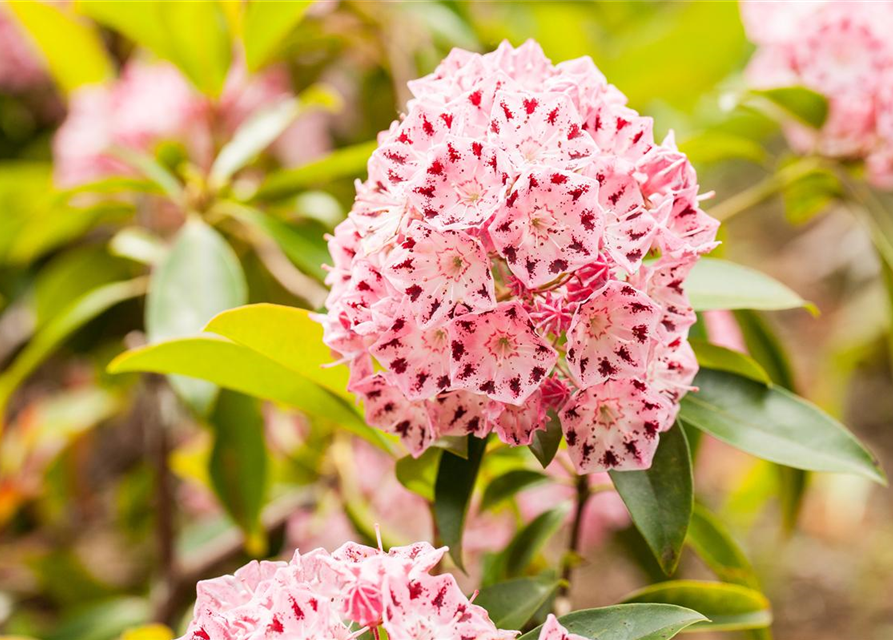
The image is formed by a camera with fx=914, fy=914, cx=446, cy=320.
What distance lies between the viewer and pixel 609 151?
685 mm

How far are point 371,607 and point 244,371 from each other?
314 millimetres

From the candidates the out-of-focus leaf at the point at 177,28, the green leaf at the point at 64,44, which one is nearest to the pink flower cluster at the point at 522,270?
the out-of-focus leaf at the point at 177,28

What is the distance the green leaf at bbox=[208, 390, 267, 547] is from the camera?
1.21 metres

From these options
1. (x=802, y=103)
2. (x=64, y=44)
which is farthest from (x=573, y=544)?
(x=64, y=44)

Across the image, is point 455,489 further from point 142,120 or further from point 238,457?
point 142,120

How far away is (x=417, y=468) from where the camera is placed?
2.52 ft

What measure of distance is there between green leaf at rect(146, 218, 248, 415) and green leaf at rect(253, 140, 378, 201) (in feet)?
0.38

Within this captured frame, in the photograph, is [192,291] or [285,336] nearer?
[285,336]

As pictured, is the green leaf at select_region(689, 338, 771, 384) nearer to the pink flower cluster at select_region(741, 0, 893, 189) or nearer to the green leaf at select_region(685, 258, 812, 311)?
the green leaf at select_region(685, 258, 812, 311)

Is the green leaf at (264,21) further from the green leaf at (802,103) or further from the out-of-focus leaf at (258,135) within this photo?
the green leaf at (802,103)

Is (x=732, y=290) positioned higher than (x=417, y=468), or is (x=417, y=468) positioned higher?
(x=732, y=290)

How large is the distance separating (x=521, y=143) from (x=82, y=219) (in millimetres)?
1055

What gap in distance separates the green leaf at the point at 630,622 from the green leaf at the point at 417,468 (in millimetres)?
165


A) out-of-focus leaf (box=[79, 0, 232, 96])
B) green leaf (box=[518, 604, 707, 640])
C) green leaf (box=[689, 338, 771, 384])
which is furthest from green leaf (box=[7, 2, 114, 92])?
green leaf (box=[518, 604, 707, 640])
